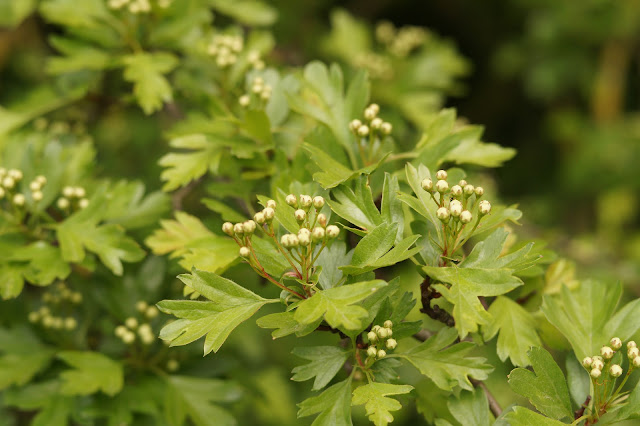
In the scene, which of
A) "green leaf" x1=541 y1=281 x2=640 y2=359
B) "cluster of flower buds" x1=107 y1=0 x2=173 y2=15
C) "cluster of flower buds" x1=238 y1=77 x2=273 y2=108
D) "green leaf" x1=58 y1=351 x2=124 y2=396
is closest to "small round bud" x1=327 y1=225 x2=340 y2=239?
"green leaf" x1=541 y1=281 x2=640 y2=359

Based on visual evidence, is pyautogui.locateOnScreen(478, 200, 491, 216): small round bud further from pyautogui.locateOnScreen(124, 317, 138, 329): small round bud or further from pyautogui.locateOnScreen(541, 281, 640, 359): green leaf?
pyautogui.locateOnScreen(124, 317, 138, 329): small round bud

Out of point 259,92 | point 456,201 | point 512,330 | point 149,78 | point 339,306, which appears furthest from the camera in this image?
point 149,78

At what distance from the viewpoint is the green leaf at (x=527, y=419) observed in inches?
43.7

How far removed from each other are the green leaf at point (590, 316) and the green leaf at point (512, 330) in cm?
6

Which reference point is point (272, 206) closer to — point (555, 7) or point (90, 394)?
point (90, 394)

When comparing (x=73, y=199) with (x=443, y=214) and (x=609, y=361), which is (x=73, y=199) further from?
(x=609, y=361)

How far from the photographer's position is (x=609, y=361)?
46.6 inches

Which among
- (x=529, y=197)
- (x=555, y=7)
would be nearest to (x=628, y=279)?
(x=529, y=197)

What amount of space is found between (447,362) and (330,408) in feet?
0.84

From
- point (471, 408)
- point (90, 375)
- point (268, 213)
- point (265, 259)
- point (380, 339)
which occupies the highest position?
point (268, 213)

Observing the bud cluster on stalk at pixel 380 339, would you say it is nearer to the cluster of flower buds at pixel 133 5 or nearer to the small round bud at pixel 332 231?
the small round bud at pixel 332 231

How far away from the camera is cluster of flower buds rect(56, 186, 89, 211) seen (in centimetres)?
161

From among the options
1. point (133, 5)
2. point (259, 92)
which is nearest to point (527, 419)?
point (259, 92)

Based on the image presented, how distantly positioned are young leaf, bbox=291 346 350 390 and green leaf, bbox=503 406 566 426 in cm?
34
